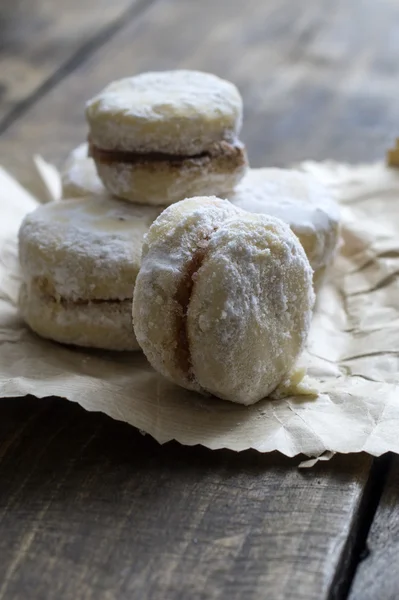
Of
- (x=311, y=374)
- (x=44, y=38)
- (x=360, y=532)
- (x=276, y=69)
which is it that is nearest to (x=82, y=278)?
(x=311, y=374)

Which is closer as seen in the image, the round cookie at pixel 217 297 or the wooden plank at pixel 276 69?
the round cookie at pixel 217 297

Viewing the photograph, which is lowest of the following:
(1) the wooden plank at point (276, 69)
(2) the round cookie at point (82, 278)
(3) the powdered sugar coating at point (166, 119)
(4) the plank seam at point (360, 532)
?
(1) the wooden plank at point (276, 69)

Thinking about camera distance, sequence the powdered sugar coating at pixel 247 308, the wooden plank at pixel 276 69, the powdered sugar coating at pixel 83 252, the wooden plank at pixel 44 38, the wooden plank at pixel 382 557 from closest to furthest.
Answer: the wooden plank at pixel 382 557 → the powdered sugar coating at pixel 247 308 → the powdered sugar coating at pixel 83 252 → the wooden plank at pixel 276 69 → the wooden plank at pixel 44 38

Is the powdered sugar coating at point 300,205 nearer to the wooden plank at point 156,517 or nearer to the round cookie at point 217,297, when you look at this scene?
the round cookie at point 217,297

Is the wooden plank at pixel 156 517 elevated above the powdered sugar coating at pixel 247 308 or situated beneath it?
situated beneath

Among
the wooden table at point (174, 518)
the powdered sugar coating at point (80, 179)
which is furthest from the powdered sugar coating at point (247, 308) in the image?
the powdered sugar coating at point (80, 179)

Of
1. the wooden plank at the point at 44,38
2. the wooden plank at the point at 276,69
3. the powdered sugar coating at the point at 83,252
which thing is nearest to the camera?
the powdered sugar coating at the point at 83,252

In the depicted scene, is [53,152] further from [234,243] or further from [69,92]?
[234,243]

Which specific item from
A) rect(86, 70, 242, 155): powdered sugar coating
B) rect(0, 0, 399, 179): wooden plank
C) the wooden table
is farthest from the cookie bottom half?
rect(0, 0, 399, 179): wooden plank

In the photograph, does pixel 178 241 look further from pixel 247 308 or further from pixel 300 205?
pixel 300 205
